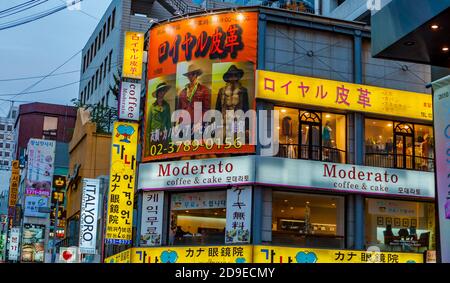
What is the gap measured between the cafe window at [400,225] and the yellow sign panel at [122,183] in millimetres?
10987

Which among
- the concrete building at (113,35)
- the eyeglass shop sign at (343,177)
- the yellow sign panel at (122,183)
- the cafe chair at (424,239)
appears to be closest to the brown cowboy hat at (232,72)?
the eyeglass shop sign at (343,177)

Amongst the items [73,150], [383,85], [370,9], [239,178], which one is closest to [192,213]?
[239,178]

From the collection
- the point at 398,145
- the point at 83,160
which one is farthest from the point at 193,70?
the point at 83,160

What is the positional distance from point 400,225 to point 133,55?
15.2m

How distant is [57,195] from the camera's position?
57375mm

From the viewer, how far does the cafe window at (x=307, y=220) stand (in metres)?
28.1

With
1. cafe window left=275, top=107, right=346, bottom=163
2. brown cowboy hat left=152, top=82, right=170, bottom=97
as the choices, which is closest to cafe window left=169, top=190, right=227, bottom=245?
cafe window left=275, top=107, right=346, bottom=163

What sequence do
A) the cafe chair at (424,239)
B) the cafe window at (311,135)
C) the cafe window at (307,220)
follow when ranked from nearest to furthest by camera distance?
the cafe window at (307,220) < the cafe window at (311,135) < the cafe chair at (424,239)

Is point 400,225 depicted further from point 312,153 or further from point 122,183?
point 122,183

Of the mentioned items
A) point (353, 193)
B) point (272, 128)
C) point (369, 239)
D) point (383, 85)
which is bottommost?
point (369, 239)

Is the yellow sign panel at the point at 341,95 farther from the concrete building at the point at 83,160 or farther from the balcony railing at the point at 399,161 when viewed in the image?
the concrete building at the point at 83,160

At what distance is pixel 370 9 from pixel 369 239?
1778 centimetres

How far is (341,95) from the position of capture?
29500 mm

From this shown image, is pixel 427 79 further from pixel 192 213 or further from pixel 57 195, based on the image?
pixel 57 195
